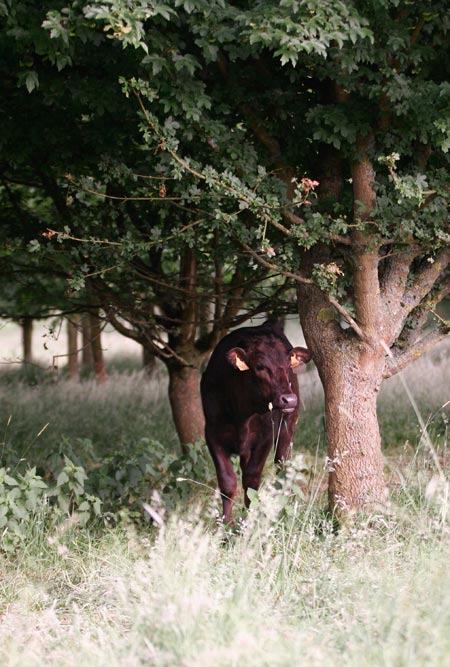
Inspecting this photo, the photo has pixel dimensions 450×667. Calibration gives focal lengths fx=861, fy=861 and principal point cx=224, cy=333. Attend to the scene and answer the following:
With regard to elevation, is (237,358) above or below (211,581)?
above

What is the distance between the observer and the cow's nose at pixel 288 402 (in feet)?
18.3

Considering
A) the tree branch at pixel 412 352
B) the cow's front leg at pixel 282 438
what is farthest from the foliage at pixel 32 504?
the tree branch at pixel 412 352

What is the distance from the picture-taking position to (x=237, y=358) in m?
5.89

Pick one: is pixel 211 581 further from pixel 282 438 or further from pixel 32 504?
pixel 282 438

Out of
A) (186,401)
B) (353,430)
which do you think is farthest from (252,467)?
(186,401)

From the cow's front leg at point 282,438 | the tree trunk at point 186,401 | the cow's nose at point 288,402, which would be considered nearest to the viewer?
the cow's nose at point 288,402

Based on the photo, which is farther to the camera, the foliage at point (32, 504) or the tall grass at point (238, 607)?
the foliage at point (32, 504)

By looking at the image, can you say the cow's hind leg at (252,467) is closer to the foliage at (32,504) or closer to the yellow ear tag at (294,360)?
the yellow ear tag at (294,360)

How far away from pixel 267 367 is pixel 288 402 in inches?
13.2

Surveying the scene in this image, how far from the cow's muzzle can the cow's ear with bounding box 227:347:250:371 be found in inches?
15.4

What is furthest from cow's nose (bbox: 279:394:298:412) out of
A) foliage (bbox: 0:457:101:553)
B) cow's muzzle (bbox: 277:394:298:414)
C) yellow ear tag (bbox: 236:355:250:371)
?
foliage (bbox: 0:457:101:553)

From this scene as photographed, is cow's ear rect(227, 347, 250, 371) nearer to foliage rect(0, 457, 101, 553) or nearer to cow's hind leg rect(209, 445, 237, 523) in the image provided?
cow's hind leg rect(209, 445, 237, 523)

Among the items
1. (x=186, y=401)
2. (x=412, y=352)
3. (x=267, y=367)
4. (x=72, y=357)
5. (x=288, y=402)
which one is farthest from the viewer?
(x=72, y=357)

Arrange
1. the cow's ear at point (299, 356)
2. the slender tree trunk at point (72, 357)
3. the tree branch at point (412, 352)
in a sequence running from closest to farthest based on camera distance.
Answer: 1. the cow's ear at point (299, 356)
2. the tree branch at point (412, 352)
3. the slender tree trunk at point (72, 357)
